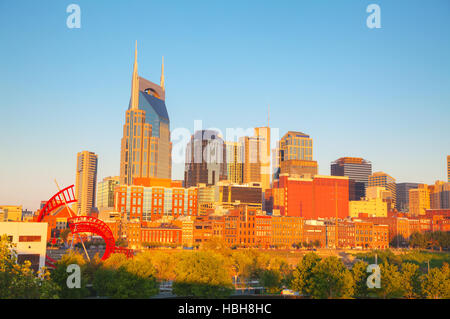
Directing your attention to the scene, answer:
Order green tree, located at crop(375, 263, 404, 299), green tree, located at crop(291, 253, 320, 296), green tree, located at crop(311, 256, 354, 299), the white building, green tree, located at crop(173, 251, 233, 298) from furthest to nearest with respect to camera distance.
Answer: green tree, located at crop(291, 253, 320, 296)
green tree, located at crop(173, 251, 233, 298)
green tree, located at crop(375, 263, 404, 299)
green tree, located at crop(311, 256, 354, 299)
the white building

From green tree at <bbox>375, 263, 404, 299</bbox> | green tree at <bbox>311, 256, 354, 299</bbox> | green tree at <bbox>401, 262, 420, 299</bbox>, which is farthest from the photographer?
green tree at <bbox>401, 262, 420, 299</bbox>

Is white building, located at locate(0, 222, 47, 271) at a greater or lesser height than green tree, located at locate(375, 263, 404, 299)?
greater

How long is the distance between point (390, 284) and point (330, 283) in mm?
8135

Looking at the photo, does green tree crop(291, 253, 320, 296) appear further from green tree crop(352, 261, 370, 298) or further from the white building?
the white building

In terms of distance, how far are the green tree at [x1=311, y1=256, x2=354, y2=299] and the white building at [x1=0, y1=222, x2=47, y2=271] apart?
34309 millimetres

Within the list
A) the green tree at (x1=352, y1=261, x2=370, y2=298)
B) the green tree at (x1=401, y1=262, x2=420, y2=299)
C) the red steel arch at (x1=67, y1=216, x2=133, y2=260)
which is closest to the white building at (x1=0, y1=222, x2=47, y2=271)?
the red steel arch at (x1=67, y1=216, x2=133, y2=260)

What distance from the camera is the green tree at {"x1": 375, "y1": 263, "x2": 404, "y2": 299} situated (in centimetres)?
6444

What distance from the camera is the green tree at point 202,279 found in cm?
6575

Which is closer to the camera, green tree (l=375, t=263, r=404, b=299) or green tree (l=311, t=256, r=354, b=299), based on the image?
green tree (l=311, t=256, r=354, b=299)

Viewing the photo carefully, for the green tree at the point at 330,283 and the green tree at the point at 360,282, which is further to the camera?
the green tree at the point at 360,282

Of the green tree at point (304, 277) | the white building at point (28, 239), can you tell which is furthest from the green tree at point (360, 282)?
the white building at point (28, 239)

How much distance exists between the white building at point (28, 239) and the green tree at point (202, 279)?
57.9ft

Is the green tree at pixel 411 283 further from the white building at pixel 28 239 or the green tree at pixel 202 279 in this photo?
the white building at pixel 28 239
